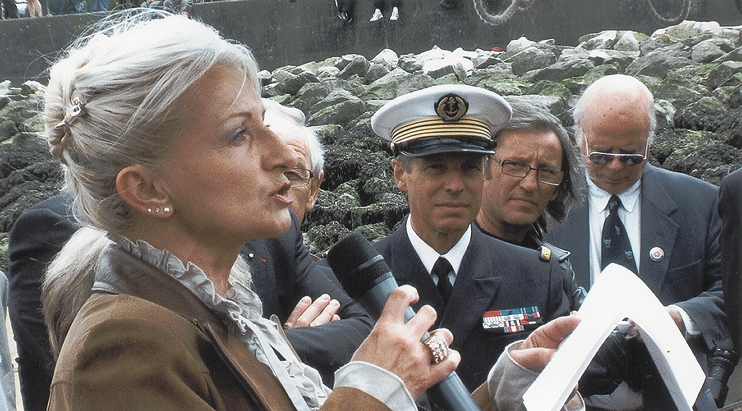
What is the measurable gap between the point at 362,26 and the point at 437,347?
13.2 metres

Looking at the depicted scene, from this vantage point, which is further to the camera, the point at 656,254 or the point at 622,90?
the point at 622,90

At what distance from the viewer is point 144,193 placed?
52.4 inches

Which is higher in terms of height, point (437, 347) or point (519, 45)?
point (437, 347)

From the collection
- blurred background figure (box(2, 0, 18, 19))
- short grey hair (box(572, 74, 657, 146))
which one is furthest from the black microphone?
blurred background figure (box(2, 0, 18, 19))

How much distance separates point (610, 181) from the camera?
292 cm

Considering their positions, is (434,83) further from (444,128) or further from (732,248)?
(444,128)

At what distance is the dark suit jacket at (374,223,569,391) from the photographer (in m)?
2.21

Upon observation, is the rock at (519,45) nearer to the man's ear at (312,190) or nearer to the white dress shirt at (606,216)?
the white dress shirt at (606,216)

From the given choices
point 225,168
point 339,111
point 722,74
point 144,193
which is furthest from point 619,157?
point 722,74

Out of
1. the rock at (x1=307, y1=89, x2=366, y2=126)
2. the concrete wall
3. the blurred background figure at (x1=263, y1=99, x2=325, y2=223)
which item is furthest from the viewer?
the concrete wall

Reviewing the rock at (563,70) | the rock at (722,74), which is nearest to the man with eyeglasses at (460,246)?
the rock at (722,74)

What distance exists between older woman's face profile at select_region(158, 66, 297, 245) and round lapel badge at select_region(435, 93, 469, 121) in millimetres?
995

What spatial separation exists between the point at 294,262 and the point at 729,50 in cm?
1174

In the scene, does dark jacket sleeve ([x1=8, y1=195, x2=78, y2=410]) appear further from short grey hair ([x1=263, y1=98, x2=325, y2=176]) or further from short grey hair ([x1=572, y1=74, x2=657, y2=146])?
short grey hair ([x1=572, y1=74, x2=657, y2=146])
